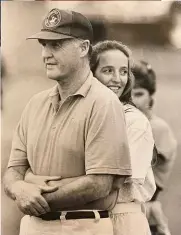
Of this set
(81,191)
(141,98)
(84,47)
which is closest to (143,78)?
(141,98)

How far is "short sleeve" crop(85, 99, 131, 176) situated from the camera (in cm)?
93

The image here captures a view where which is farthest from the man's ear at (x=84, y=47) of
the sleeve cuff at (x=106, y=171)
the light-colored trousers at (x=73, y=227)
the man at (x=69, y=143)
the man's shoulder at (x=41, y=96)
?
the light-colored trousers at (x=73, y=227)

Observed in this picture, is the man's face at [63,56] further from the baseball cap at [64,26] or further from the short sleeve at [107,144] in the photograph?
the short sleeve at [107,144]

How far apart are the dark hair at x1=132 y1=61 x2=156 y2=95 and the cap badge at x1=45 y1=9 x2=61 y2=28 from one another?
0.20 m

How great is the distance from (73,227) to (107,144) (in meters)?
0.19

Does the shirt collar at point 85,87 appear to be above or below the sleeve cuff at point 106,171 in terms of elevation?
above

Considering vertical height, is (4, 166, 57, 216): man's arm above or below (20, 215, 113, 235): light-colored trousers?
above

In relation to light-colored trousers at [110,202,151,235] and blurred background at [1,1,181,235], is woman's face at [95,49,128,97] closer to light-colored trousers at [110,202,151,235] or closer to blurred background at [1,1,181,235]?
blurred background at [1,1,181,235]

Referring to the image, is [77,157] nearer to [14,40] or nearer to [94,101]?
[94,101]

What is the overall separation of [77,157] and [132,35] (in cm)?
31

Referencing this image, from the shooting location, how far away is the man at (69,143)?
0.94 meters

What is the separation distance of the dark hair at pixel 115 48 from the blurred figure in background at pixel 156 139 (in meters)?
0.01

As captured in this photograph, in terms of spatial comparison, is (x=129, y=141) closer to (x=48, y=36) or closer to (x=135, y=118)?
(x=135, y=118)

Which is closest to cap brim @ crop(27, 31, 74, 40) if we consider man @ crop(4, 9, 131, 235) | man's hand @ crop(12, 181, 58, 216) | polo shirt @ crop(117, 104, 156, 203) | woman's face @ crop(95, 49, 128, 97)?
man @ crop(4, 9, 131, 235)
